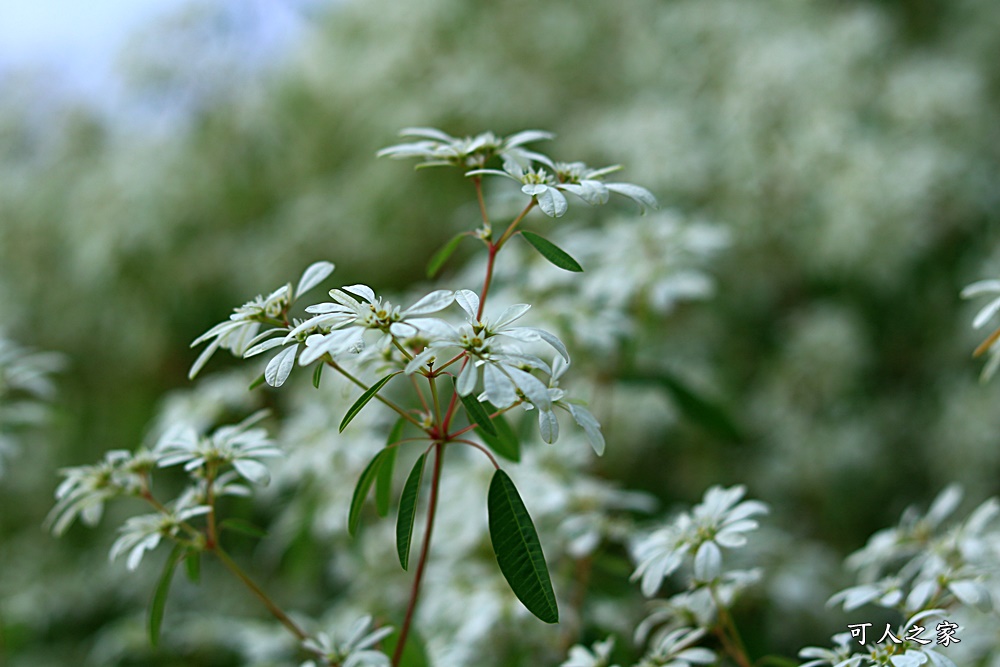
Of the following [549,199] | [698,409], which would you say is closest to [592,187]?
[549,199]

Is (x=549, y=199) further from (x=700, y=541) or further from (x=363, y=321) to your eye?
(x=700, y=541)

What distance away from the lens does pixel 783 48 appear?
201 centimetres

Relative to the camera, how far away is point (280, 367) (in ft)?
2.08

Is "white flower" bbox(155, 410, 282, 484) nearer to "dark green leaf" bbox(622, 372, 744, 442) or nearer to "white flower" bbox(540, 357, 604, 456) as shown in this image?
"white flower" bbox(540, 357, 604, 456)

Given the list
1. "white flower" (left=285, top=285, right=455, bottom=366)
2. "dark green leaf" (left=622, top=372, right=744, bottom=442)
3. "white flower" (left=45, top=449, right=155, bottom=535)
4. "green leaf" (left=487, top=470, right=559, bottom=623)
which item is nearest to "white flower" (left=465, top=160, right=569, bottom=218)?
Answer: "white flower" (left=285, top=285, right=455, bottom=366)

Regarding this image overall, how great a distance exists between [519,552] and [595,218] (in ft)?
5.64

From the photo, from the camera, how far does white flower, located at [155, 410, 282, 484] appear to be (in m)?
0.75

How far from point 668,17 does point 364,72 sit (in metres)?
0.86

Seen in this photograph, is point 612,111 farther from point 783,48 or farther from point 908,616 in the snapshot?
point 908,616

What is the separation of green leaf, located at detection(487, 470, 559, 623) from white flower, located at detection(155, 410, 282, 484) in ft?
0.67

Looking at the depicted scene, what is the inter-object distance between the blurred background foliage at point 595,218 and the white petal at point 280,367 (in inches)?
54.6

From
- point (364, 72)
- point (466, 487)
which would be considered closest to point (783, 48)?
point (364, 72)

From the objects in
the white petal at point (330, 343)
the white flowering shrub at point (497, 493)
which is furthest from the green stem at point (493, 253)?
the white petal at point (330, 343)

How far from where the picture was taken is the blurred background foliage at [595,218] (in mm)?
2008
